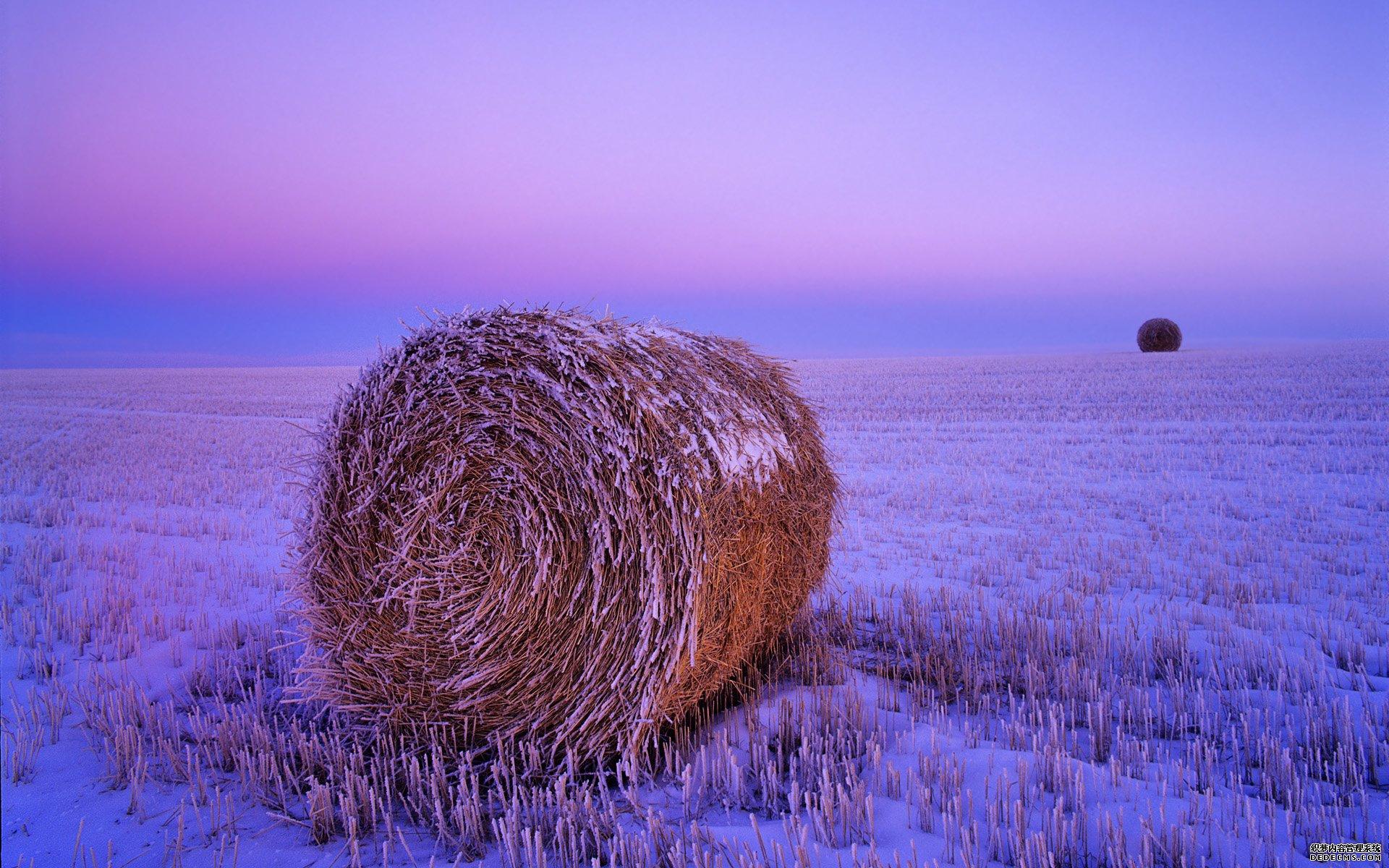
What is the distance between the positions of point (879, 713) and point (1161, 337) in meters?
43.5

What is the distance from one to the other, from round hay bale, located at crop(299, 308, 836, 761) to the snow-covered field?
1.07ft

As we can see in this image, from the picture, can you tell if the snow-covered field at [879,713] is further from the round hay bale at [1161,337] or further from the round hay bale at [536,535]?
the round hay bale at [1161,337]

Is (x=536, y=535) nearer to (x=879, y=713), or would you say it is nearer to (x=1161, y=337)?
(x=879, y=713)

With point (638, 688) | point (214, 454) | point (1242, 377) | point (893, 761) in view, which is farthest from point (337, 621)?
point (1242, 377)

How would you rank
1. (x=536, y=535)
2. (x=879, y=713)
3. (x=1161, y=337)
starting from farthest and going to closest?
(x=1161, y=337), (x=879, y=713), (x=536, y=535)

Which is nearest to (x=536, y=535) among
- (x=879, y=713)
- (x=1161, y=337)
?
(x=879, y=713)

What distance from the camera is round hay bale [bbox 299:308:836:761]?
333cm

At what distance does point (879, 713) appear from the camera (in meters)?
3.79

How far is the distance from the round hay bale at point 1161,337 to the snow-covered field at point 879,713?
116 ft

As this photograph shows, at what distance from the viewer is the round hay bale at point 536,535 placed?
10.9 ft

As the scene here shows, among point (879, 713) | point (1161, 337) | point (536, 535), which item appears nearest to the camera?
point (536, 535)

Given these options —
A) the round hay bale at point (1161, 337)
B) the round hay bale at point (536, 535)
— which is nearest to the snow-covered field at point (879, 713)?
the round hay bale at point (536, 535)

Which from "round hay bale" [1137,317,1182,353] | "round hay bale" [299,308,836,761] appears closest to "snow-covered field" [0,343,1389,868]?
"round hay bale" [299,308,836,761]

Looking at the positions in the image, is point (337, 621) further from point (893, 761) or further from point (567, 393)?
point (893, 761)
